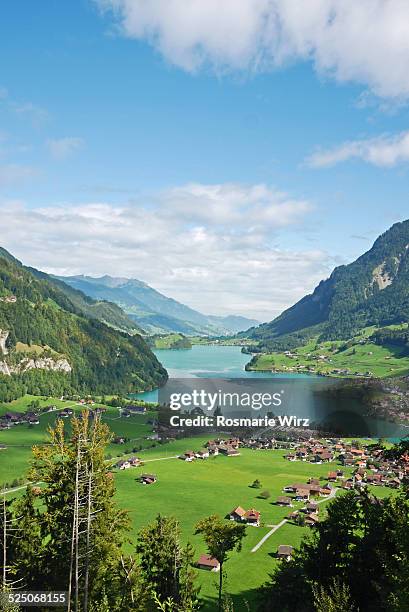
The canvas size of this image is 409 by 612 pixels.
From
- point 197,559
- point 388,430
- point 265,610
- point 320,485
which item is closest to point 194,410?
point 320,485

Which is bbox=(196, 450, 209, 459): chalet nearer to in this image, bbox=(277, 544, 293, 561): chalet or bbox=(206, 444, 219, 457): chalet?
bbox=(206, 444, 219, 457): chalet

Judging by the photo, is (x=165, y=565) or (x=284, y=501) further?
(x=284, y=501)

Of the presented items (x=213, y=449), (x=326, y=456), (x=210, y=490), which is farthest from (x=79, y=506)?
(x=326, y=456)

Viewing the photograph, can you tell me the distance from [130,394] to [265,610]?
562 ft

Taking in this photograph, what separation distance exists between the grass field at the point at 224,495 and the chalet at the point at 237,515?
1967mm

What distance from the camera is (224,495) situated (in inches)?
2530

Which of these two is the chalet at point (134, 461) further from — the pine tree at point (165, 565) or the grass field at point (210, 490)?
the pine tree at point (165, 565)

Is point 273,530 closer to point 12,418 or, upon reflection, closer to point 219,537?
point 219,537

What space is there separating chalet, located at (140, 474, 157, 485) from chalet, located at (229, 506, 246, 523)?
61.9ft

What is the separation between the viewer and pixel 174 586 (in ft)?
75.2

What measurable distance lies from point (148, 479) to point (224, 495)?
12271 millimetres

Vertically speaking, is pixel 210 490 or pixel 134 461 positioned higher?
pixel 134 461

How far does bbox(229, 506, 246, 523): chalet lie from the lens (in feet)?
175

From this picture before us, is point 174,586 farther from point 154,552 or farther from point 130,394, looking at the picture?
point 130,394
